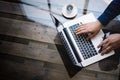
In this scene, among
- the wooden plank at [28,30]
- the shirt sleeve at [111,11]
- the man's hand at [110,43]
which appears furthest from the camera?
the wooden plank at [28,30]

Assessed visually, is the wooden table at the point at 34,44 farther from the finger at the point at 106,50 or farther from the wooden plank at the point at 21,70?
the finger at the point at 106,50

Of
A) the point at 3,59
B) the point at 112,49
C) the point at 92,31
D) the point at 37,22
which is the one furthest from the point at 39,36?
the point at 112,49

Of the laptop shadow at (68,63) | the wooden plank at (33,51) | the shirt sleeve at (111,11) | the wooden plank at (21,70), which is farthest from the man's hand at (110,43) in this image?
the wooden plank at (21,70)

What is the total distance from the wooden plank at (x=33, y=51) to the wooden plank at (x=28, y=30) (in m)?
0.07

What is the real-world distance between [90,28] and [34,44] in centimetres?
49

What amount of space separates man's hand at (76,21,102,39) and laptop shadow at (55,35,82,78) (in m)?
0.19

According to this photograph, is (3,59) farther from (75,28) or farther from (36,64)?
(75,28)

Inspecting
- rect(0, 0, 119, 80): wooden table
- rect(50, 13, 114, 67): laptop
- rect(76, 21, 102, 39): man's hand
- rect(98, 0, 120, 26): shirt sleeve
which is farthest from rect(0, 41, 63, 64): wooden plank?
rect(98, 0, 120, 26): shirt sleeve

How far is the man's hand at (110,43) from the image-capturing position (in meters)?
1.53

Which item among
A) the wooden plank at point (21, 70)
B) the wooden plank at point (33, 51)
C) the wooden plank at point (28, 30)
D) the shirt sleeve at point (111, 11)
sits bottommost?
the wooden plank at point (21, 70)

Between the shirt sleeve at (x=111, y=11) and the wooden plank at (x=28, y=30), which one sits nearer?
the shirt sleeve at (x=111, y=11)

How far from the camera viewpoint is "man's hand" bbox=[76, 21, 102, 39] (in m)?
1.57

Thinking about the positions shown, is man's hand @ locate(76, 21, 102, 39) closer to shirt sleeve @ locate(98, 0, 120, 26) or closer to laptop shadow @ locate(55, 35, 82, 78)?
shirt sleeve @ locate(98, 0, 120, 26)

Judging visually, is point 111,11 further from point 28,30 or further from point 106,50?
point 28,30
